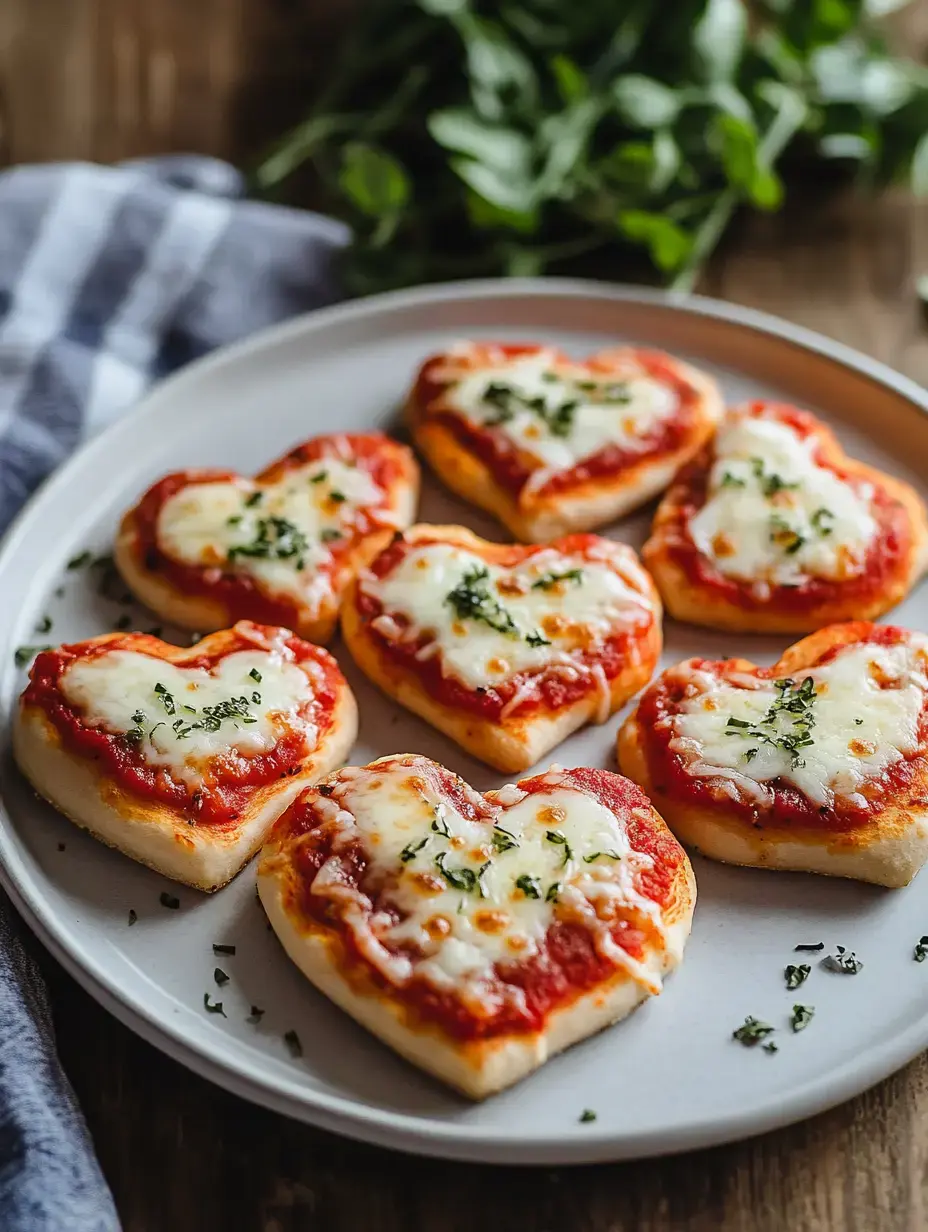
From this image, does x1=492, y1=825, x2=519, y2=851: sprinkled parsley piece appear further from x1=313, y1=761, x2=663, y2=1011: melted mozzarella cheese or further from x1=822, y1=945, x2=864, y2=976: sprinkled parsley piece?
x1=822, y1=945, x2=864, y2=976: sprinkled parsley piece

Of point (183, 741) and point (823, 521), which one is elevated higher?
point (823, 521)

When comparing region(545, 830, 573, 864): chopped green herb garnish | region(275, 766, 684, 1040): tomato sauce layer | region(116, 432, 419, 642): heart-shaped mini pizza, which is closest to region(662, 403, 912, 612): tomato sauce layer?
region(275, 766, 684, 1040): tomato sauce layer

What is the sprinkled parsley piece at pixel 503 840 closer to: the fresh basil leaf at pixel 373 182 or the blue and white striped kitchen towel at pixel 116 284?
the blue and white striped kitchen towel at pixel 116 284

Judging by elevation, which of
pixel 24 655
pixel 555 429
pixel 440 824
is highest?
pixel 555 429

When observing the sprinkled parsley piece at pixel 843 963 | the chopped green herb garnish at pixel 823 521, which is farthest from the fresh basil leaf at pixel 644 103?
the sprinkled parsley piece at pixel 843 963

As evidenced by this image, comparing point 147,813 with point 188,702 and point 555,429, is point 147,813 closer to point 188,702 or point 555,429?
point 188,702

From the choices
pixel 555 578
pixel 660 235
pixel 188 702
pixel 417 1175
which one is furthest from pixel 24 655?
pixel 660 235
